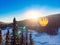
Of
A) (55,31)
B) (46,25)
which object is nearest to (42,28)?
(46,25)

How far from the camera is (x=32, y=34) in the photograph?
27.8 m

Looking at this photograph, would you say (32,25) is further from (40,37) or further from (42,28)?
(40,37)

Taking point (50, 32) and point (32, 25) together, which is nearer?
point (32, 25)

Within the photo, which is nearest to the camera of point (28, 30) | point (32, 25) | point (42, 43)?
point (32, 25)

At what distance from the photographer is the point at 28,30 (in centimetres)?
2661

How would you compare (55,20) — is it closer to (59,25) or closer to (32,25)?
(59,25)

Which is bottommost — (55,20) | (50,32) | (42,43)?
(42,43)

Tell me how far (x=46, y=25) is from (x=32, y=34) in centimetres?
329

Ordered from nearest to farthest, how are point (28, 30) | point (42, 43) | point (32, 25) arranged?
point (32, 25) < point (28, 30) < point (42, 43)

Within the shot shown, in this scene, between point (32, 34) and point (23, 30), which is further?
point (32, 34)

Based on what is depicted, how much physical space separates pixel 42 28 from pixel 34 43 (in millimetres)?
3173

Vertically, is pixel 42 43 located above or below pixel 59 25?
below

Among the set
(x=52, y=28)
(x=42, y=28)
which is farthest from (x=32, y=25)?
(x=52, y=28)

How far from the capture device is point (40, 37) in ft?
94.7
